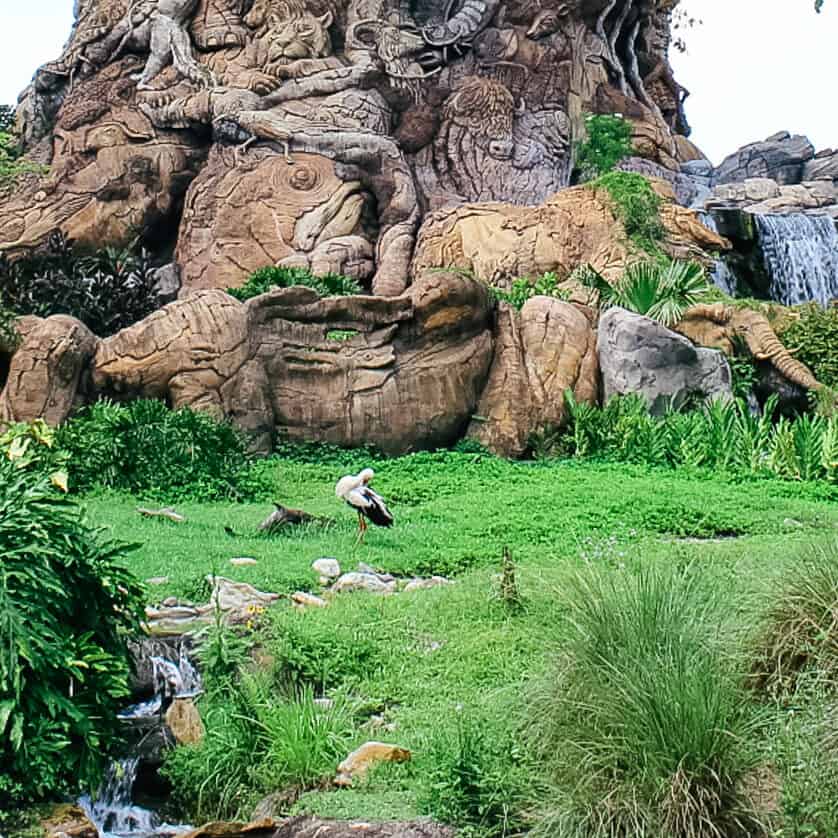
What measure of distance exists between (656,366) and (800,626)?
9.77 m

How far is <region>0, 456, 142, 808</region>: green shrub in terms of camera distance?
502 cm

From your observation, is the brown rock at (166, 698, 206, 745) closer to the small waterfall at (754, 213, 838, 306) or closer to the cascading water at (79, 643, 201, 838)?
the cascading water at (79, 643, 201, 838)

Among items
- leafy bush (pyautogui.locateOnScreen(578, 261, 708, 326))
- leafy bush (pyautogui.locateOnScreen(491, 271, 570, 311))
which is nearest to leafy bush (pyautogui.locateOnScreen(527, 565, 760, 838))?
leafy bush (pyautogui.locateOnScreen(578, 261, 708, 326))

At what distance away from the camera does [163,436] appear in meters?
11.5

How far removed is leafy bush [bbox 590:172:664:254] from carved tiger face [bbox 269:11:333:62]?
652 centimetres

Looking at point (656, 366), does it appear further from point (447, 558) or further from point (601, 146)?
point (601, 146)

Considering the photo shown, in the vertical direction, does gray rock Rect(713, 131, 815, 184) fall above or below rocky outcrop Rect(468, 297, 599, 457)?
above

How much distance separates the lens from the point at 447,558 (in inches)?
349

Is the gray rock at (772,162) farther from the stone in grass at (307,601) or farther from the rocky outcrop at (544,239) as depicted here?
the stone in grass at (307,601)

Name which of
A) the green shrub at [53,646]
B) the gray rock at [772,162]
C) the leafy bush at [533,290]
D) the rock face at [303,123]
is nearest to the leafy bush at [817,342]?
the leafy bush at [533,290]

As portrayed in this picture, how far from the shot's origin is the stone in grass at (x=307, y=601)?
727cm

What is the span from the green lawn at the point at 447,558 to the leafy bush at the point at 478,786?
0.05 meters

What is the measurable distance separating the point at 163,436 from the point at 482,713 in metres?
6.71

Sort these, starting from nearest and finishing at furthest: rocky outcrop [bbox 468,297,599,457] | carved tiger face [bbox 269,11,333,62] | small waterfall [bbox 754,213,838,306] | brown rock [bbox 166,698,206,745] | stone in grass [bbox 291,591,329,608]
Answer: brown rock [bbox 166,698,206,745], stone in grass [bbox 291,591,329,608], rocky outcrop [bbox 468,297,599,457], small waterfall [bbox 754,213,838,306], carved tiger face [bbox 269,11,333,62]
